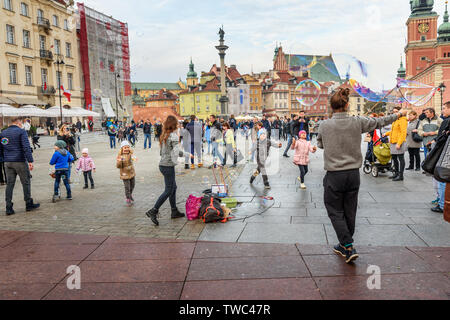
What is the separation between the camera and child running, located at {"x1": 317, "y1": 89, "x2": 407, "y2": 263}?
166 inches

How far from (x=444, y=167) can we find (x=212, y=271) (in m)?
2.74

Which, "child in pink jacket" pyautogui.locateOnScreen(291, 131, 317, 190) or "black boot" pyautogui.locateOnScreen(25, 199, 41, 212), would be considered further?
"child in pink jacket" pyautogui.locateOnScreen(291, 131, 317, 190)

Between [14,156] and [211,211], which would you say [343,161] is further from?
[14,156]

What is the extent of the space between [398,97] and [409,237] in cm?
511

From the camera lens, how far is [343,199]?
4.33 m

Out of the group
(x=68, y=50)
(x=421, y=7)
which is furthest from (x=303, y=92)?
(x=421, y=7)

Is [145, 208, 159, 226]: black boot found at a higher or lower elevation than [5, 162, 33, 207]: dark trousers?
lower

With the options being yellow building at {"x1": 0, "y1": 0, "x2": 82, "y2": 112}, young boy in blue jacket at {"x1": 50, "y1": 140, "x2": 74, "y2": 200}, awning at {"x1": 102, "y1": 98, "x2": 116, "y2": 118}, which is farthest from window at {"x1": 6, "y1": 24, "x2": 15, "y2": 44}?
young boy in blue jacket at {"x1": 50, "y1": 140, "x2": 74, "y2": 200}

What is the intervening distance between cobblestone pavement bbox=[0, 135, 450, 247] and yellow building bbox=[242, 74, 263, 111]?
88.7m

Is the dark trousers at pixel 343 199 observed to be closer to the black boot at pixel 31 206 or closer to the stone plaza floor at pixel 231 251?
the stone plaza floor at pixel 231 251

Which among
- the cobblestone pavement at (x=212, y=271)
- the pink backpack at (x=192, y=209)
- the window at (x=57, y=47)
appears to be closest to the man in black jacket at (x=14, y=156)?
the cobblestone pavement at (x=212, y=271)

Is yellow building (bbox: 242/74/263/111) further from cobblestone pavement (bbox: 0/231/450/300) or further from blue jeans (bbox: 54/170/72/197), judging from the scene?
cobblestone pavement (bbox: 0/231/450/300)

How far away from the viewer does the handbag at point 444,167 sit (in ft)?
12.8
